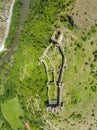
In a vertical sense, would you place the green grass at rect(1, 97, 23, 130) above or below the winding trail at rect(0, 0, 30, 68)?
below

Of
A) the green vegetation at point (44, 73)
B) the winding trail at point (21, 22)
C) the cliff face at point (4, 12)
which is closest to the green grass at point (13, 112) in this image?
the green vegetation at point (44, 73)

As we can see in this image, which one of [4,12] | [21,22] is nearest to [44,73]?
[21,22]

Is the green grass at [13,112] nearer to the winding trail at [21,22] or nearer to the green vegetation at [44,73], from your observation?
the green vegetation at [44,73]

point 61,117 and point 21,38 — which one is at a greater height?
point 21,38

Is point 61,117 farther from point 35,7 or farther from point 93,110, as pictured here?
point 35,7

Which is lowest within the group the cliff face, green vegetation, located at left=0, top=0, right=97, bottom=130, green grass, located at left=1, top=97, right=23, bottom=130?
green grass, located at left=1, top=97, right=23, bottom=130

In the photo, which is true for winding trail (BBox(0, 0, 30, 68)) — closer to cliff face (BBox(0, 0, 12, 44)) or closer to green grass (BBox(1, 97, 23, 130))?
cliff face (BBox(0, 0, 12, 44))

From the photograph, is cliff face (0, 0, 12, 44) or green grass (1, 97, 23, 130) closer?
cliff face (0, 0, 12, 44)

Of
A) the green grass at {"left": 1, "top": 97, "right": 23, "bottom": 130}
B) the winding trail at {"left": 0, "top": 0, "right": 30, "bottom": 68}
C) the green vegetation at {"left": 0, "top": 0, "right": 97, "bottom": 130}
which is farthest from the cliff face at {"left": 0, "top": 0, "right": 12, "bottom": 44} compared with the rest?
the green grass at {"left": 1, "top": 97, "right": 23, "bottom": 130}

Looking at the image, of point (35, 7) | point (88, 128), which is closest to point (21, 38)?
point (35, 7)
